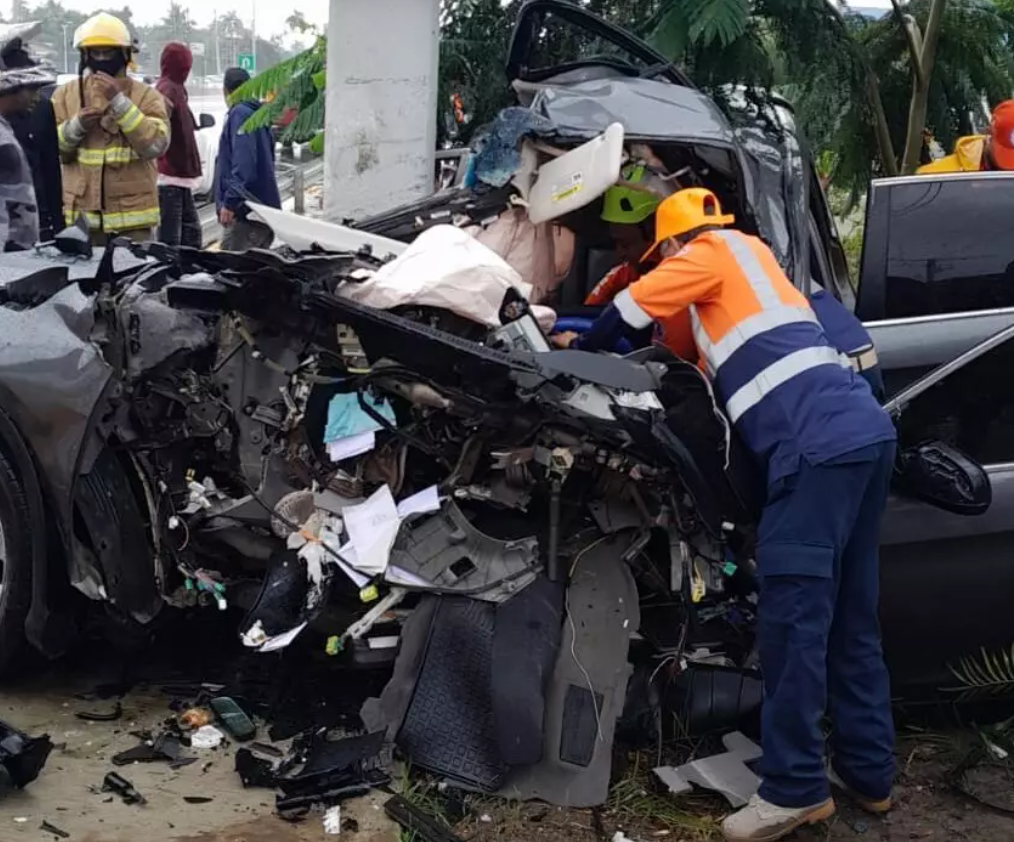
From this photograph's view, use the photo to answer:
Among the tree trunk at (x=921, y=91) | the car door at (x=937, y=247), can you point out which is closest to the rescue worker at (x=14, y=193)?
the car door at (x=937, y=247)

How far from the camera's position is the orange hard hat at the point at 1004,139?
5.39 meters

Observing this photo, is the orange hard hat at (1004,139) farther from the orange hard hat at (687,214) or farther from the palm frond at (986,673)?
the palm frond at (986,673)

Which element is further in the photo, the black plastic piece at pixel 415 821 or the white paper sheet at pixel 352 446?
the white paper sheet at pixel 352 446

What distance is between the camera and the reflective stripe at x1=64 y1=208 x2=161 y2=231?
22.7 ft

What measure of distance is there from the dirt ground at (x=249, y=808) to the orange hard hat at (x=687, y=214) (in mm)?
1577

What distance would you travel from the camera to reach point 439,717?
347 centimetres

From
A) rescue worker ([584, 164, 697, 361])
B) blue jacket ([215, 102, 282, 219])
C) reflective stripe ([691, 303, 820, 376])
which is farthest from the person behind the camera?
blue jacket ([215, 102, 282, 219])

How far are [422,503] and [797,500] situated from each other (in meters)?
1.04

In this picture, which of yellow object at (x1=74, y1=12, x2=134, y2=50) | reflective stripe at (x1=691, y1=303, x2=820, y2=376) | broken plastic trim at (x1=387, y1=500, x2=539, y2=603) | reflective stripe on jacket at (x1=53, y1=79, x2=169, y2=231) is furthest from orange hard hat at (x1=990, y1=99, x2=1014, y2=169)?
yellow object at (x1=74, y1=12, x2=134, y2=50)

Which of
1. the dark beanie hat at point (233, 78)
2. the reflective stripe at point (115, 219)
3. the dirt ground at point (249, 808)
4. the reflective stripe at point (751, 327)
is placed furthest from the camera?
the dark beanie hat at point (233, 78)

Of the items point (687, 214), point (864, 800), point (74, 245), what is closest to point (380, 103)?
point (74, 245)

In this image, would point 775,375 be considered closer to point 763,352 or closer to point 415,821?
point 763,352

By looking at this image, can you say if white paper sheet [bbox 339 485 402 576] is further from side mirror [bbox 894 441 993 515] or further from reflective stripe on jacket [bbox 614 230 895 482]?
side mirror [bbox 894 441 993 515]

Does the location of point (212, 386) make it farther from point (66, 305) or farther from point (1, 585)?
point (1, 585)
